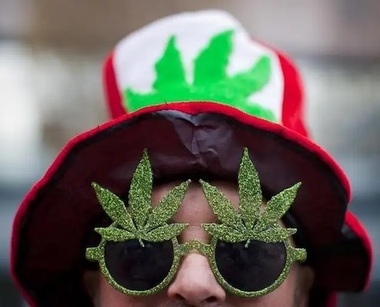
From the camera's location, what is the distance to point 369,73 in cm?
342

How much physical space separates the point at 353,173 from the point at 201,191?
2.01 m

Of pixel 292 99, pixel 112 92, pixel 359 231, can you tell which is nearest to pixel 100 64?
pixel 112 92

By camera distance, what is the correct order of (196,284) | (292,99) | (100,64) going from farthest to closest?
(100,64) < (292,99) < (196,284)

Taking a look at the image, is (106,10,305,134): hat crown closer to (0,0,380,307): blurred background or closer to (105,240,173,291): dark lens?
(105,240,173,291): dark lens

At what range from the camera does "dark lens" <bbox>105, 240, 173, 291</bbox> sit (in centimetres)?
138

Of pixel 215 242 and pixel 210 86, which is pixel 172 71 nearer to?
pixel 210 86

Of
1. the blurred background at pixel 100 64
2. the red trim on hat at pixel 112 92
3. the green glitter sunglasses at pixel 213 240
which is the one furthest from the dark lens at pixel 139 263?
the blurred background at pixel 100 64

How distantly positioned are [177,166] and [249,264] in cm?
17

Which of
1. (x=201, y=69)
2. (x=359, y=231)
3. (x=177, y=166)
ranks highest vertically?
(x=201, y=69)

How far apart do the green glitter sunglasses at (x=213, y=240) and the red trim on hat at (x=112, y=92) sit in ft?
1.09

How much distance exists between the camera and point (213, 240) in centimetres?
138

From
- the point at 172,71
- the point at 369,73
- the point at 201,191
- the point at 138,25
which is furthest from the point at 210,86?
the point at 369,73

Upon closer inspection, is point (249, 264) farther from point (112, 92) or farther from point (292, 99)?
point (112, 92)

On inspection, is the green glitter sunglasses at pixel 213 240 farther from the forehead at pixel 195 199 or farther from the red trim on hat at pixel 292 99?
the red trim on hat at pixel 292 99
